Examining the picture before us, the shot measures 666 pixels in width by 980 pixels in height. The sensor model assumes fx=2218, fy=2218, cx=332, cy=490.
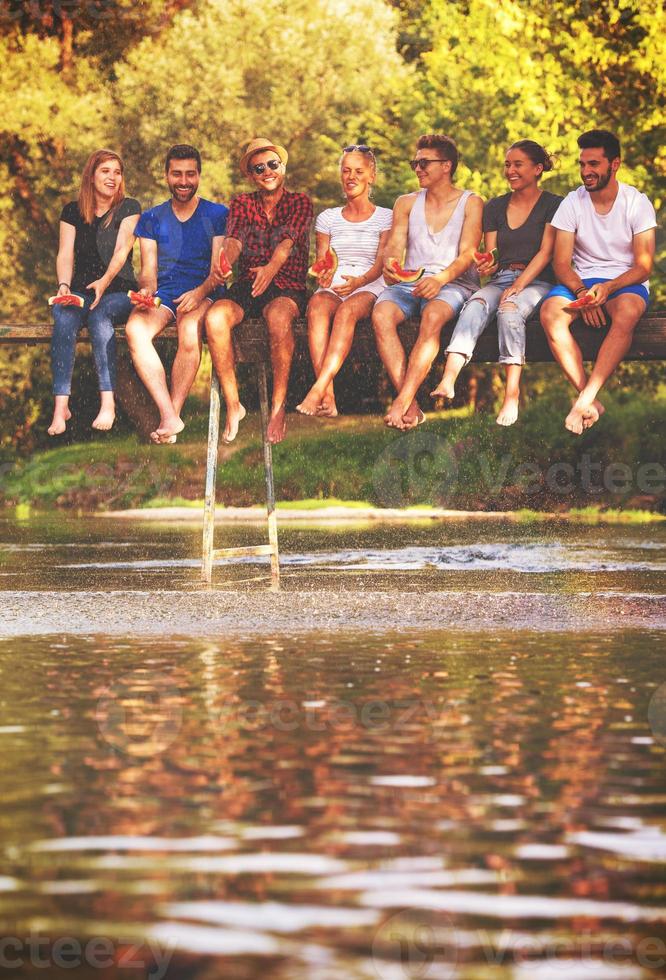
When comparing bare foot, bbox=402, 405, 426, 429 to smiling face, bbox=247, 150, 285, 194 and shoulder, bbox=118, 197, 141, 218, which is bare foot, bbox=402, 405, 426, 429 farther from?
shoulder, bbox=118, 197, 141, 218

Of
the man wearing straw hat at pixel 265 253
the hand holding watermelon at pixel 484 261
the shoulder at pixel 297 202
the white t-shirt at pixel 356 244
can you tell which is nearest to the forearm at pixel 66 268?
the man wearing straw hat at pixel 265 253

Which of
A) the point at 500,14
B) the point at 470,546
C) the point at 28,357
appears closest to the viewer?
the point at 470,546

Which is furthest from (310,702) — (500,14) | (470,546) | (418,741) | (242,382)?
(242,382)

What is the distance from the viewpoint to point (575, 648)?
17.6 m

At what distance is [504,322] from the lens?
19.9 meters

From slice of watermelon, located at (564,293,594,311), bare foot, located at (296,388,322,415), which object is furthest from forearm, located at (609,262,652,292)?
bare foot, located at (296,388,322,415)

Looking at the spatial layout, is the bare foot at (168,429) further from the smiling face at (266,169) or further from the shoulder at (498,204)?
the shoulder at (498,204)

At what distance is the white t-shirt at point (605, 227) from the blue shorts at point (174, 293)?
11.1 ft

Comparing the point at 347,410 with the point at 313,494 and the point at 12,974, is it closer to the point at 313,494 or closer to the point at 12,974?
the point at 313,494

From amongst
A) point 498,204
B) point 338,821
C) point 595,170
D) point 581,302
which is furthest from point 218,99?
point 338,821

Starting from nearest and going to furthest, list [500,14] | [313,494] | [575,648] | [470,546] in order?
[575,648]
[470,546]
[500,14]
[313,494]

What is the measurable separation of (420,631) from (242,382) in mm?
32011

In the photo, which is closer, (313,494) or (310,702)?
(310,702)

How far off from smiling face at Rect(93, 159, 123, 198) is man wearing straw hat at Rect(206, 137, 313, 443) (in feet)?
3.72
